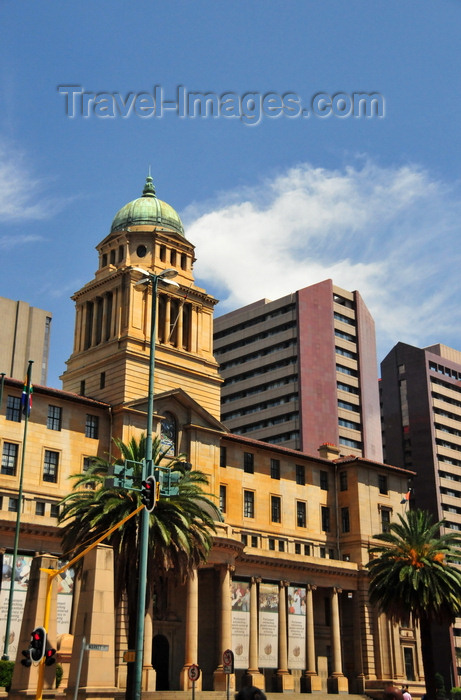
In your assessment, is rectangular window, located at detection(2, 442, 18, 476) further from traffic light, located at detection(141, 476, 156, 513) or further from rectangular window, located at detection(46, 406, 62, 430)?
traffic light, located at detection(141, 476, 156, 513)

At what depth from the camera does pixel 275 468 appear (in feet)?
250

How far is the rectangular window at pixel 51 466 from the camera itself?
192ft

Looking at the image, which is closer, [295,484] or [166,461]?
[166,461]

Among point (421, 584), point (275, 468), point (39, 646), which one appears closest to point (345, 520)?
point (275, 468)

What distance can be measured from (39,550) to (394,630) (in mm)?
35575

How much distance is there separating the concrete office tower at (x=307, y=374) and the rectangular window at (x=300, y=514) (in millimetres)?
38322

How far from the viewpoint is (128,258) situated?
73625 mm

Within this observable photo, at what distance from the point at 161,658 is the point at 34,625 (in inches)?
1095

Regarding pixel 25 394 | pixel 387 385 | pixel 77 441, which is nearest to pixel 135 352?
pixel 77 441

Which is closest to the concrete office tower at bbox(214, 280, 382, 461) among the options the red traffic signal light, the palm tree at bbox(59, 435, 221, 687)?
the palm tree at bbox(59, 435, 221, 687)

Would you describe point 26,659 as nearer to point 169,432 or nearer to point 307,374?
point 169,432

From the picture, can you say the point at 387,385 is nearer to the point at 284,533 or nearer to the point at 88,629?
the point at 284,533

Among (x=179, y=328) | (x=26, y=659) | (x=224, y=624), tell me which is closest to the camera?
(x=26, y=659)

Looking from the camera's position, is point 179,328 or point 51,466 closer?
point 51,466
